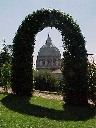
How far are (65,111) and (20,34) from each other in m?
6.49

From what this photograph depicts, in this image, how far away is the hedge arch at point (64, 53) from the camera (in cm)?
1759

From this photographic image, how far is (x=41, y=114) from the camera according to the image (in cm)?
1441

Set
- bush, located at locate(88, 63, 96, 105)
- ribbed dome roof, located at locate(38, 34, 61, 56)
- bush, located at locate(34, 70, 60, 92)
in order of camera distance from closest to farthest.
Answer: bush, located at locate(88, 63, 96, 105), bush, located at locate(34, 70, 60, 92), ribbed dome roof, located at locate(38, 34, 61, 56)

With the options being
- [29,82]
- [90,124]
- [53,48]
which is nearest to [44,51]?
[53,48]

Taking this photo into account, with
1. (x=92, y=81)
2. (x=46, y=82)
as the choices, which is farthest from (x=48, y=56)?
(x=92, y=81)

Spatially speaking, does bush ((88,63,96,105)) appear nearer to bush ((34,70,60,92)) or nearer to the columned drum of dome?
bush ((34,70,60,92))

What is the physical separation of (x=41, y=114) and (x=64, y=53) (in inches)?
188

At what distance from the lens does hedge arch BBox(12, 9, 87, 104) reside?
17.6m

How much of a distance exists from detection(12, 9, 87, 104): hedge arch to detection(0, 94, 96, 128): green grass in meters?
1.21

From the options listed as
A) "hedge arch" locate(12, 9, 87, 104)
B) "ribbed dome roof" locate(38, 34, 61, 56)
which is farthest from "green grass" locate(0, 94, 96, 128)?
"ribbed dome roof" locate(38, 34, 61, 56)

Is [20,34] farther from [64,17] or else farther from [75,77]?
[75,77]

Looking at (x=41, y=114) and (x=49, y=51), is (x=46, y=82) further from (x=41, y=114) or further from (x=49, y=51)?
(x=49, y=51)

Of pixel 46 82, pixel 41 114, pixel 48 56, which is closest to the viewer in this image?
pixel 41 114

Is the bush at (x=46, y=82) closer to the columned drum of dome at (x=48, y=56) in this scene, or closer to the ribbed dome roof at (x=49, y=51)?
the columned drum of dome at (x=48, y=56)
